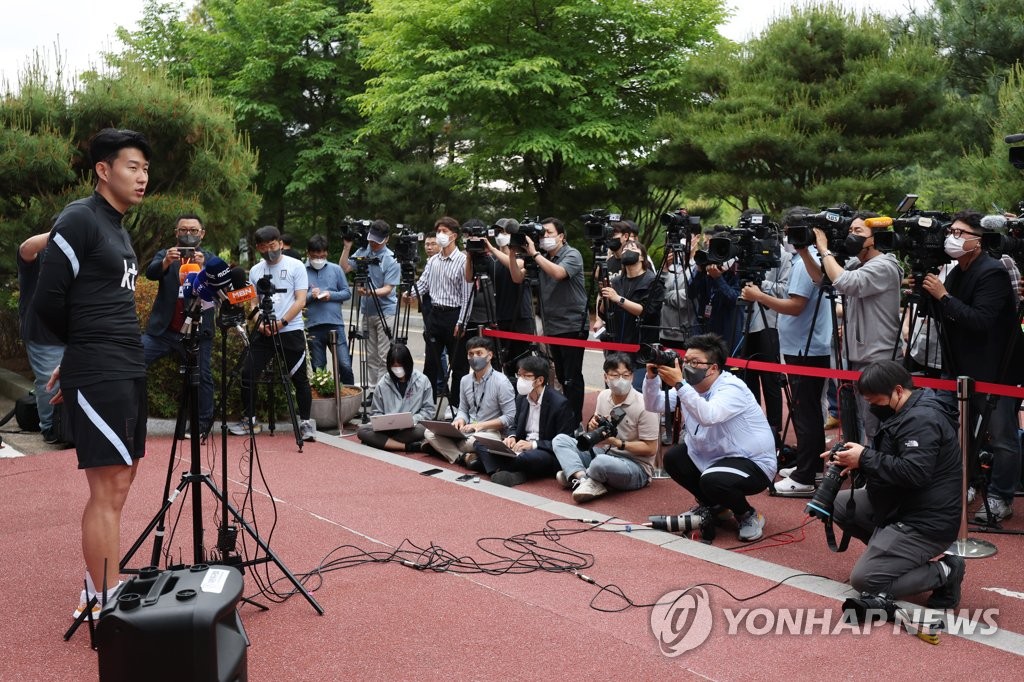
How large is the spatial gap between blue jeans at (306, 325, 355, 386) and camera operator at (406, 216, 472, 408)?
1136 millimetres

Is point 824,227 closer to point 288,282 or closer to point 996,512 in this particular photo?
point 996,512

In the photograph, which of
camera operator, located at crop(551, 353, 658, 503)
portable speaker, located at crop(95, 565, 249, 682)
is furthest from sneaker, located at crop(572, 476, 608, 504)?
portable speaker, located at crop(95, 565, 249, 682)

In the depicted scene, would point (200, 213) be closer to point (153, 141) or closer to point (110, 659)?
point (153, 141)

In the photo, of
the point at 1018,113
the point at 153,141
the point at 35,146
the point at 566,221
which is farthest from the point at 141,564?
the point at 566,221

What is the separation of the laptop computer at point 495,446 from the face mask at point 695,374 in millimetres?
1895

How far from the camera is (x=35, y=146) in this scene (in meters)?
10.7

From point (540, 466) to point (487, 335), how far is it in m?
1.97

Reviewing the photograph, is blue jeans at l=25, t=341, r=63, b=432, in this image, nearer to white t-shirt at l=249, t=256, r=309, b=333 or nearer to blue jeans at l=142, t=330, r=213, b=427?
blue jeans at l=142, t=330, r=213, b=427

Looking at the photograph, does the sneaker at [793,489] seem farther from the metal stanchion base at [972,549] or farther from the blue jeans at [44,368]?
the blue jeans at [44,368]

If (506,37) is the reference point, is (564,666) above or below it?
below

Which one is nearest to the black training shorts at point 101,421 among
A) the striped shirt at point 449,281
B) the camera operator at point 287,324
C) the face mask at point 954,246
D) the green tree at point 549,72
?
the camera operator at point 287,324

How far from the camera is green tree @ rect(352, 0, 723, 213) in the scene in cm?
2408

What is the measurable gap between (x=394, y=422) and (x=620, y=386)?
7.97ft

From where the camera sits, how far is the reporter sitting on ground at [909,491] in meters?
4.73
